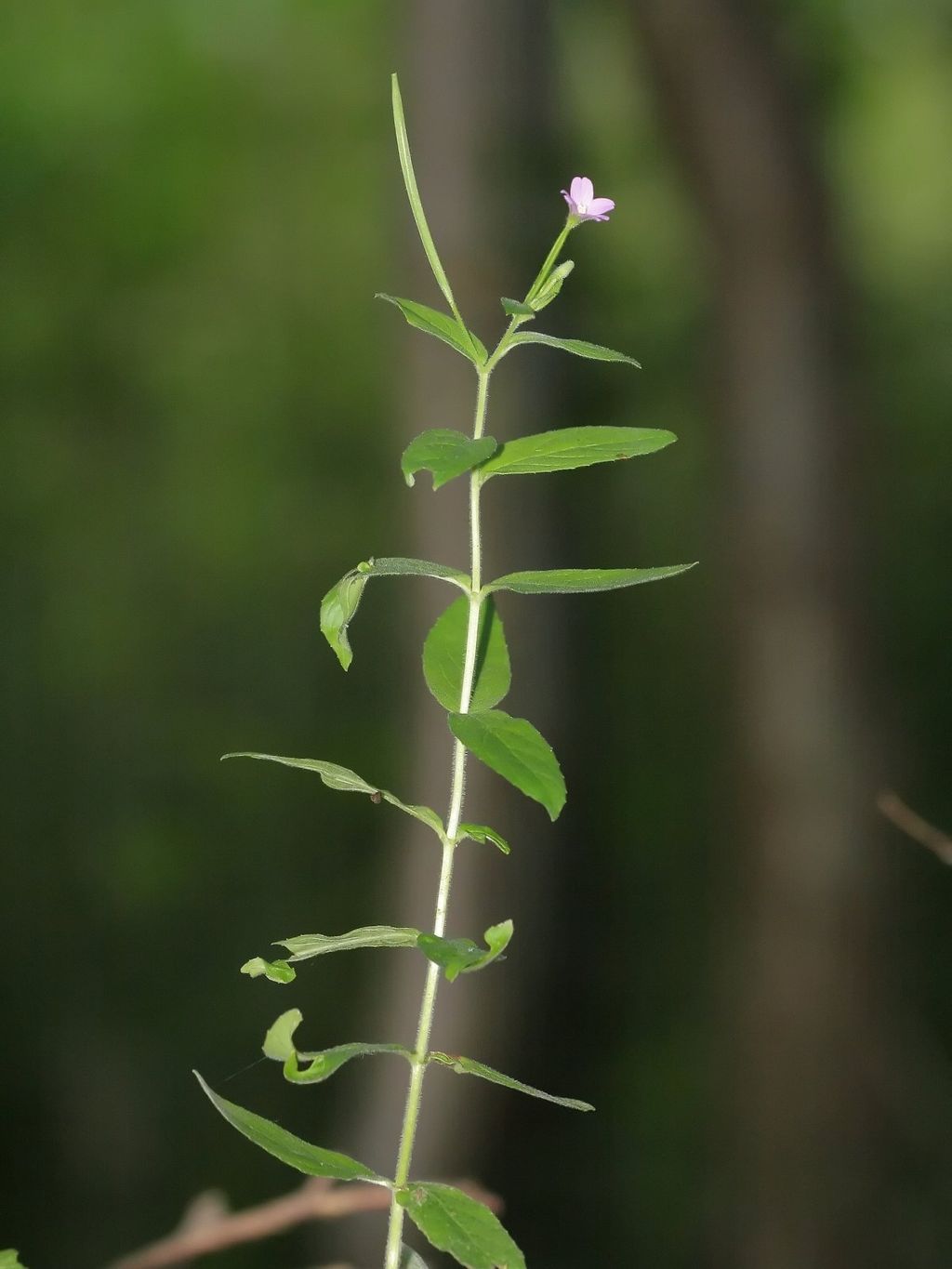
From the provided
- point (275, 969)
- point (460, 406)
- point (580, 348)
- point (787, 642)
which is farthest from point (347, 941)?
point (787, 642)

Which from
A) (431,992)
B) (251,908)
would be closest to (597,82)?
(251,908)

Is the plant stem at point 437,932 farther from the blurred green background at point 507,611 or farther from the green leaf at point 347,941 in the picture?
the blurred green background at point 507,611

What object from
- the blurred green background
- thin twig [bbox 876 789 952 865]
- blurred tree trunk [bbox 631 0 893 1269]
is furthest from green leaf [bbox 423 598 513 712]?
blurred tree trunk [bbox 631 0 893 1269]

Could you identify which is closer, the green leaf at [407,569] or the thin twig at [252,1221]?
the green leaf at [407,569]

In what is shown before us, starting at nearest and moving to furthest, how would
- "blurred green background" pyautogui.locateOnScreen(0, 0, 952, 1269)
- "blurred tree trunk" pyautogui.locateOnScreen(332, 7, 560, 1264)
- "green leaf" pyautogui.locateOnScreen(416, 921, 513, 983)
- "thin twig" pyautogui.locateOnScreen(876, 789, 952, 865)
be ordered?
"green leaf" pyautogui.locateOnScreen(416, 921, 513, 983) → "thin twig" pyautogui.locateOnScreen(876, 789, 952, 865) → "blurred tree trunk" pyautogui.locateOnScreen(332, 7, 560, 1264) → "blurred green background" pyautogui.locateOnScreen(0, 0, 952, 1269)

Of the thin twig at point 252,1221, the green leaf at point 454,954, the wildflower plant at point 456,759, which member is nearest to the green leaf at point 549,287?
the wildflower plant at point 456,759

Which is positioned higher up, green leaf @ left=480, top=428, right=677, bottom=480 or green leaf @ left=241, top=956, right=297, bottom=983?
green leaf @ left=480, top=428, right=677, bottom=480

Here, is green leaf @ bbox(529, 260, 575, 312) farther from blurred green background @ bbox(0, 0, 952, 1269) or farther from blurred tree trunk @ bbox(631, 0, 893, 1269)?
blurred tree trunk @ bbox(631, 0, 893, 1269)
